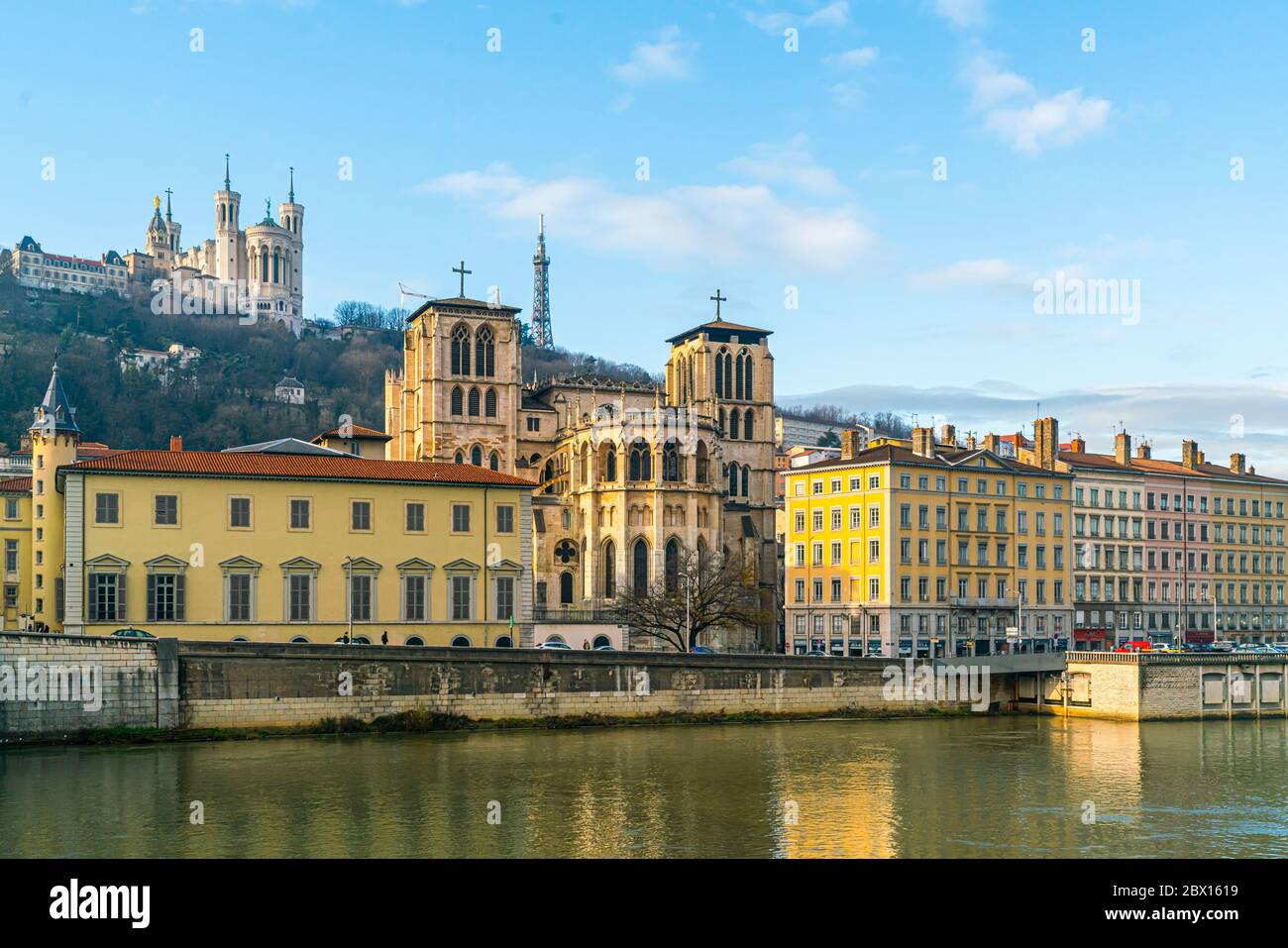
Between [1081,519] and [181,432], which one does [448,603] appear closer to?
[1081,519]

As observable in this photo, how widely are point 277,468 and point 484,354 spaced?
141ft

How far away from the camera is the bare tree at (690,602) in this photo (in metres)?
78.6

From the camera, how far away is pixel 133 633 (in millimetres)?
54625

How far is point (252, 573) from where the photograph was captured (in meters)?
58.8

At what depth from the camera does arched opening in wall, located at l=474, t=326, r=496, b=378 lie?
10175 centimetres

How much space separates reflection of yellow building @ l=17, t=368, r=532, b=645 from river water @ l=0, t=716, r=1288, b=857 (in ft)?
29.3

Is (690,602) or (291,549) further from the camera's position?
(690,602)

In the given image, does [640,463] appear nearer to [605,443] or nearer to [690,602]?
[605,443]

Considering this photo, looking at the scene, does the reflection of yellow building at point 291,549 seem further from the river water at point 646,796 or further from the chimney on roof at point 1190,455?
the chimney on roof at point 1190,455

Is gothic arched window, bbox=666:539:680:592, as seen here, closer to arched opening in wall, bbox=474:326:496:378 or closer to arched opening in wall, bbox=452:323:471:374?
arched opening in wall, bbox=474:326:496:378

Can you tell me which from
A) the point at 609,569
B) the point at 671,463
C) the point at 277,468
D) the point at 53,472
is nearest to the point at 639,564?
the point at 609,569

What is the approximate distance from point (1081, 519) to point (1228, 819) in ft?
184

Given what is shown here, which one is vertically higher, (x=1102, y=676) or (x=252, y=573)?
(x=252, y=573)
